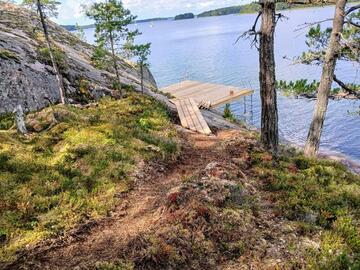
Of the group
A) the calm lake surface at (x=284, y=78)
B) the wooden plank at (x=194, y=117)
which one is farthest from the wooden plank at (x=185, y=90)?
the wooden plank at (x=194, y=117)

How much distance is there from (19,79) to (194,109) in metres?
8.91

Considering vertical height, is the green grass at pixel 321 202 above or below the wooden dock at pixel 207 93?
above

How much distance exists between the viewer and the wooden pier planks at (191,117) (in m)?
15.0

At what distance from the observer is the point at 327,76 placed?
42.1 ft

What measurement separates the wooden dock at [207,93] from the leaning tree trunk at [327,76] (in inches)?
404

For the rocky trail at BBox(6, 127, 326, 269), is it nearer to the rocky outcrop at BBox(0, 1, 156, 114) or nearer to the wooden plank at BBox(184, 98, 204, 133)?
the wooden plank at BBox(184, 98, 204, 133)

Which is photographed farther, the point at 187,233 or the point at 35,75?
the point at 35,75

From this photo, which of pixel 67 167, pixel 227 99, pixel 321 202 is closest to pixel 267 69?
pixel 321 202

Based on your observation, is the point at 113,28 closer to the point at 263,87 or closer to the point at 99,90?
the point at 99,90

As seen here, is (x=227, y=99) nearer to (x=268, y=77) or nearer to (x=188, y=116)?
(x=188, y=116)

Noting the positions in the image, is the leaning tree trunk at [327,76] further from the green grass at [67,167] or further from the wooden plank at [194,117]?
the green grass at [67,167]

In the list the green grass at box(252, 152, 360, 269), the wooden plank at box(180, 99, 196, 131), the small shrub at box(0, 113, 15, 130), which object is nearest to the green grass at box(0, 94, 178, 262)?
the small shrub at box(0, 113, 15, 130)

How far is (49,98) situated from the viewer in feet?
46.8

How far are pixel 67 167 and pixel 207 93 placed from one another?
21272mm
